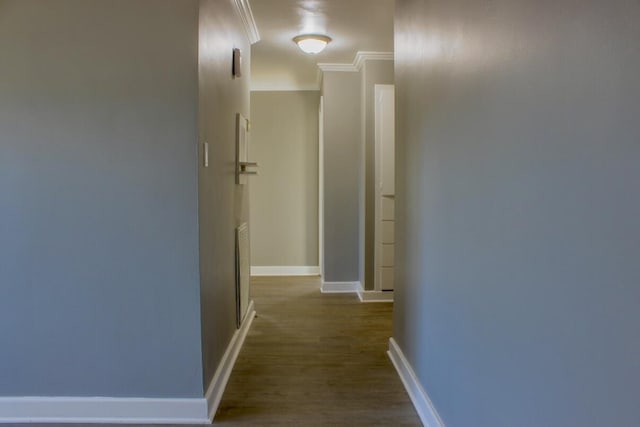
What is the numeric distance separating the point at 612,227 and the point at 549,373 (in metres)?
0.42

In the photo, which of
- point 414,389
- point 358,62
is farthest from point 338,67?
point 414,389

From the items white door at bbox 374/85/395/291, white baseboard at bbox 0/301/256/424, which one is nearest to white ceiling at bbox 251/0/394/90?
white door at bbox 374/85/395/291

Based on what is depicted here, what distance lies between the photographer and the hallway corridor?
2293mm

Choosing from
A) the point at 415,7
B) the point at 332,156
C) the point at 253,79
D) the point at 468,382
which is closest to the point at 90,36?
the point at 415,7

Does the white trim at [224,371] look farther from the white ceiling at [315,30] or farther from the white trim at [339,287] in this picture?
the white ceiling at [315,30]

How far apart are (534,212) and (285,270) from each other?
16.1 feet

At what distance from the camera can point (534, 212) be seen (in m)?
1.15

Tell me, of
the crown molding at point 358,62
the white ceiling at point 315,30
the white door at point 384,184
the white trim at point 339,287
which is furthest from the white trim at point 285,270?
the crown molding at point 358,62

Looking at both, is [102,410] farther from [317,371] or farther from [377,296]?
[377,296]

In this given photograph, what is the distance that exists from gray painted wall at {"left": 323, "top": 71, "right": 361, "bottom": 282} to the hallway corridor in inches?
24.0

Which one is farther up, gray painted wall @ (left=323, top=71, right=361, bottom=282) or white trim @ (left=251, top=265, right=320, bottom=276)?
gray painted wall @ (left=323, top=71, right=361, bottom=282)

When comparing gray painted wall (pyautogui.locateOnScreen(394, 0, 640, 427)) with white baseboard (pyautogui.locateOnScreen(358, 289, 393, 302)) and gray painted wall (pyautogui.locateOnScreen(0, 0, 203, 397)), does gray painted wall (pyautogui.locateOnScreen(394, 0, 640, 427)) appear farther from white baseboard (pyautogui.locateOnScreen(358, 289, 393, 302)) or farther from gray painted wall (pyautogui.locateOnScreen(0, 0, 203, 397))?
white baseboard (pyautogui.locateOnScreen(358, 289, 393, 302))

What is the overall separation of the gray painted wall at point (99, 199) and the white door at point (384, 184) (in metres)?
2.64

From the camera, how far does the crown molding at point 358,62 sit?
4.38m
